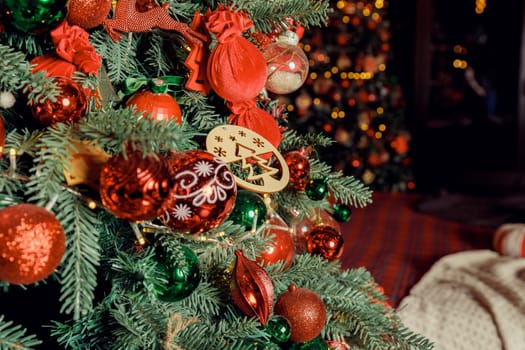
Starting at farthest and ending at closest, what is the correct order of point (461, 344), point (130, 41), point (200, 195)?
point (461, 344) < point (130, 41) < point (200, 195)

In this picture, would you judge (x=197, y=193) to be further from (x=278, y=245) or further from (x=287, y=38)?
(x=287, y=38)

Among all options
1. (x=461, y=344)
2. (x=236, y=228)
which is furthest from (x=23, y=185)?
(x=461, y=344)

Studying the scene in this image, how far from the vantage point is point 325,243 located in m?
0.74

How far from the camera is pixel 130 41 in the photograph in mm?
629

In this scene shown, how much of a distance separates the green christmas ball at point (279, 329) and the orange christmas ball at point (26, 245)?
253 mm

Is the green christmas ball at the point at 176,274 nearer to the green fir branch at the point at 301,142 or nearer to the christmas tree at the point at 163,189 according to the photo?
the christmas tree at the point at 163,189

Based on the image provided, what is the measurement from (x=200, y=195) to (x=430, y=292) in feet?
2.60

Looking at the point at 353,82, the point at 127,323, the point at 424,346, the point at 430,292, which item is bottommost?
the point at 353,82

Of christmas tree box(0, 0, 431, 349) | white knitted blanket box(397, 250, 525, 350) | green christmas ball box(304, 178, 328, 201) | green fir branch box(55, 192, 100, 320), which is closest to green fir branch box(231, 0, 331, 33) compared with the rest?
christmas tree box(0, 0, 431, 349)

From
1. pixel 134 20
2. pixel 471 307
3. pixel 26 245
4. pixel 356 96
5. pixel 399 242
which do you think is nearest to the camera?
pixel 26 245

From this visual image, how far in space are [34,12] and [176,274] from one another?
27 cm

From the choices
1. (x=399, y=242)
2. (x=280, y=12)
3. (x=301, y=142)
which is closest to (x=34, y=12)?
(x=280, y=12)

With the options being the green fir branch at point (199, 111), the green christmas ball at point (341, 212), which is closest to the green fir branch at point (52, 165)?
the green fir branch at point (199, 111)

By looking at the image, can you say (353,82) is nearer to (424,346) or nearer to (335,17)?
(335,17)
